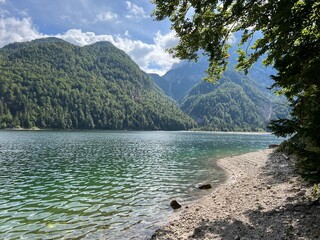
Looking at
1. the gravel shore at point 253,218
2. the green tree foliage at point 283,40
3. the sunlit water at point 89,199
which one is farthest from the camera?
the sunlit water at point 89,199

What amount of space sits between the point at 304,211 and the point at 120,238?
10359 millimetres

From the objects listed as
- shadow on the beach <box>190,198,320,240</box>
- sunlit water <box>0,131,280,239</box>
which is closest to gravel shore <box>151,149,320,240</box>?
shadow on the beach <box>190,198,320,240</box>

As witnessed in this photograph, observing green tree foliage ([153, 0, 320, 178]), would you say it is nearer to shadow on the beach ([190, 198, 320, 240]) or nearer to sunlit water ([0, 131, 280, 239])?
shadow on the beach ([190, 198, 320, 240])

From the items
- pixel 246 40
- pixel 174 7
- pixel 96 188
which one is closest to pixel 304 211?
pixel 246 40

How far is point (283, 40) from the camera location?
14375mm

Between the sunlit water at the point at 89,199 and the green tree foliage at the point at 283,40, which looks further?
the sunlit water at the point at 89,199

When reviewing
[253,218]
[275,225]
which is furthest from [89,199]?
[275,225]

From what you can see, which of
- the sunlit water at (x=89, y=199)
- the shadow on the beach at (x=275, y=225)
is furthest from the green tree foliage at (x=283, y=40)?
the sunlit water at (x=89, y=199)

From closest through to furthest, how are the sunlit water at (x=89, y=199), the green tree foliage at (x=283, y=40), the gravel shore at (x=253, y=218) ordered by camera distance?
the green tree foliage at (x=283, y=40) < the gravel shore at (x=253, y=218) < the sunlit water at (x=89, y=199)

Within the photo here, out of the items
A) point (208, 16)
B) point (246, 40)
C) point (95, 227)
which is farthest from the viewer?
point (246, 40)

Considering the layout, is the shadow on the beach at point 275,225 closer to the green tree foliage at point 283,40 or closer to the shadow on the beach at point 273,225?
the shadow on the beach at point 273,225

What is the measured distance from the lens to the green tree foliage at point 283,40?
11045 millimetres

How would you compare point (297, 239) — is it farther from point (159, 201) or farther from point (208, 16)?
point (159, 201)

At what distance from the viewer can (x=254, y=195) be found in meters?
21.6
